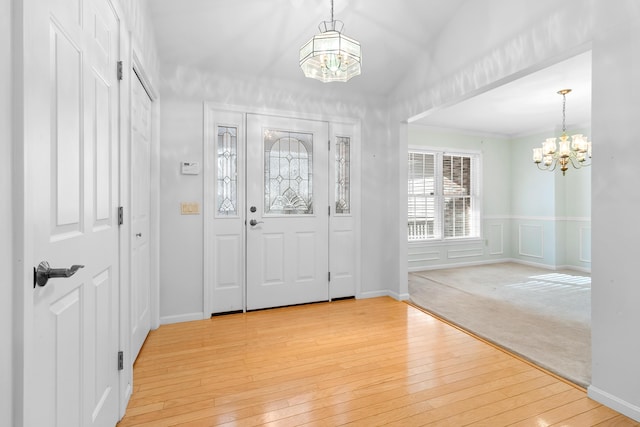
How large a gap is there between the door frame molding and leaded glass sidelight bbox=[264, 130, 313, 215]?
23 centimetres

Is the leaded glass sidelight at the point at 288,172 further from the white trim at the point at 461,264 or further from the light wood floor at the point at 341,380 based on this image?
the white trim at the point at 461,264

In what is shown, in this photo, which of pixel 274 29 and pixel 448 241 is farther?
pixel 448 241

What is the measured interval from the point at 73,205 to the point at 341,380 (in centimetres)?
177

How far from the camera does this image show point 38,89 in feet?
2.97

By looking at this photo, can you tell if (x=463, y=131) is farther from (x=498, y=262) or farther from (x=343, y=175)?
(x=343, y=175)

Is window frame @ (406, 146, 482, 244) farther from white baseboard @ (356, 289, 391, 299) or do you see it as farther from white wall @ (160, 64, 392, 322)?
white wall @ (160, 64, 392, 322)

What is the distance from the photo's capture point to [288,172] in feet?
11.5

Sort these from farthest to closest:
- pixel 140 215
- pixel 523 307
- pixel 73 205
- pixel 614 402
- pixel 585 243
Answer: pixel 585 243
pixel 523 307
pixel 140 215
pixel 614 402
pixel 73 205

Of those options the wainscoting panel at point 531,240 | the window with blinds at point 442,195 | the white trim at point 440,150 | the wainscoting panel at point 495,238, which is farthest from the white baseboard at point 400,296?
the wainscoting panel at point 531,240

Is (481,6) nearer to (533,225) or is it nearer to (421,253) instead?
(421,253)

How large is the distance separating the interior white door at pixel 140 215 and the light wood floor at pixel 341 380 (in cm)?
25

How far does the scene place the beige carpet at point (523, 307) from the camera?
7.86 feet

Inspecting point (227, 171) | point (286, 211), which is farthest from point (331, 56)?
point (286, 211)

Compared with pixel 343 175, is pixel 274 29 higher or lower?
higher
